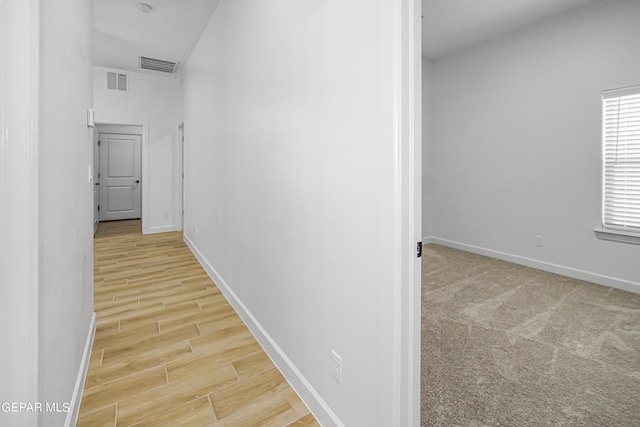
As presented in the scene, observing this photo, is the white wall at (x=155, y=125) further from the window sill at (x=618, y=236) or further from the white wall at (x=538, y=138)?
the window sill at (x=618, y=236)

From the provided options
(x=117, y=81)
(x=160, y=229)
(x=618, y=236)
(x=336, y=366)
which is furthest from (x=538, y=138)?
(x=117, y=81)

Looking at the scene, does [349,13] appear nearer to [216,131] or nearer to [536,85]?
[216,131]

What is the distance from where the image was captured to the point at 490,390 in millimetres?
1711

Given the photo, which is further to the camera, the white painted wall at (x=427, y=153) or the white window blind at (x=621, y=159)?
the white painted wall at (x=427, y=153)

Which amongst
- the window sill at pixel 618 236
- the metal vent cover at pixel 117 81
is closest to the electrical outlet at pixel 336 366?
the window sill at pixel 618 236

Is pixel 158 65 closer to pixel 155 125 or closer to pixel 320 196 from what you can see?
pixel 155 125

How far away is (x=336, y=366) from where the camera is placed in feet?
4.60

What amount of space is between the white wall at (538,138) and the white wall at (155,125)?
4.85 metres

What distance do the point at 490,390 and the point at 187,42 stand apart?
4.95 metres

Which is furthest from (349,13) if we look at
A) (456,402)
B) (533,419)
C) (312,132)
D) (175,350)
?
(175,350)

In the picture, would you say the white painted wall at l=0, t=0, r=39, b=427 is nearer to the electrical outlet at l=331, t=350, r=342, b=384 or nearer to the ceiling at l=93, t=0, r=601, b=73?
the electrical outlet at l=331, t=350, r=342, b=384

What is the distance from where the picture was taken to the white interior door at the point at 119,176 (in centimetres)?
720

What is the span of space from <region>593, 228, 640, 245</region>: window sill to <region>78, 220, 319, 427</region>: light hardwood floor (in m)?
3.75

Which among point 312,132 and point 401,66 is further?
point 312,132
